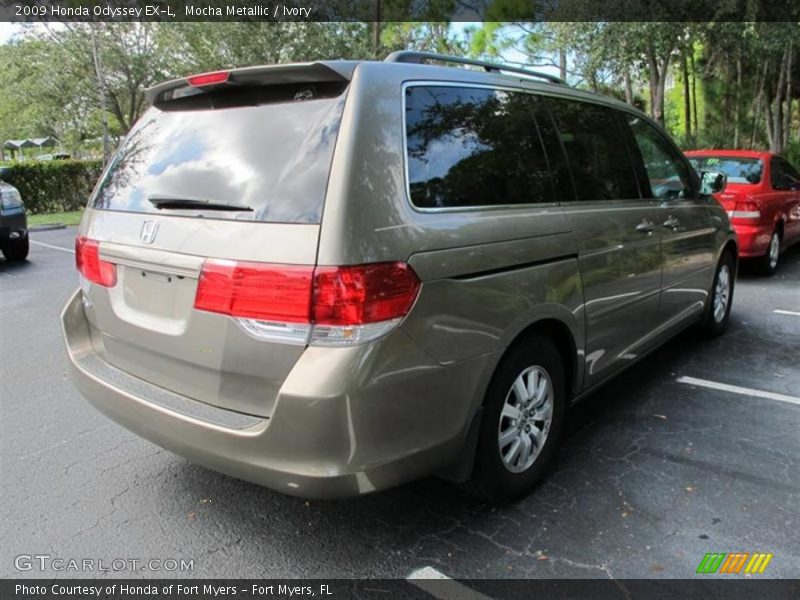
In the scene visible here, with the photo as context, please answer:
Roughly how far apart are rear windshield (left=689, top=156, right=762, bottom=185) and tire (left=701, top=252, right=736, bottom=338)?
282cm

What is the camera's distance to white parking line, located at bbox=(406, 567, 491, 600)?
2.27 metres

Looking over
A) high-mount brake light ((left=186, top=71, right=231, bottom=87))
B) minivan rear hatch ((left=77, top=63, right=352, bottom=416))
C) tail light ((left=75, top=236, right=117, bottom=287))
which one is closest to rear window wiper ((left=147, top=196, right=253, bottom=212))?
minivan rear hatch ((left=77, top=63, right=352, bottom=416))

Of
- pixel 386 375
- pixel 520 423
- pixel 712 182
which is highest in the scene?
pixel 712 182

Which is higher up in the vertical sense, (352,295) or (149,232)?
(149,232)

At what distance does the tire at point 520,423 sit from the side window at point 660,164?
5.57ft

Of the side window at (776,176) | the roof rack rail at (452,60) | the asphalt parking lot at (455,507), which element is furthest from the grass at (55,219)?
the side window at (776,176)

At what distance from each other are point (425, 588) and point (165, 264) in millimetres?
1556

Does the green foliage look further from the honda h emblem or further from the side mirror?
the side mirror

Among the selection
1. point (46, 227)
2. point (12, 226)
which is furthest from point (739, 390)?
point (46, 227)

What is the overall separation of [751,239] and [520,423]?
6.12m

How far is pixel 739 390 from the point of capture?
4184 mm

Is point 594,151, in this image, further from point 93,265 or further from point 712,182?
point 93,265

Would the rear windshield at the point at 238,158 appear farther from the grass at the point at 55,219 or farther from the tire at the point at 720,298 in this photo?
the grass at the point at 55,219

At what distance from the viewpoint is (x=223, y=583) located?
93.0 inches
